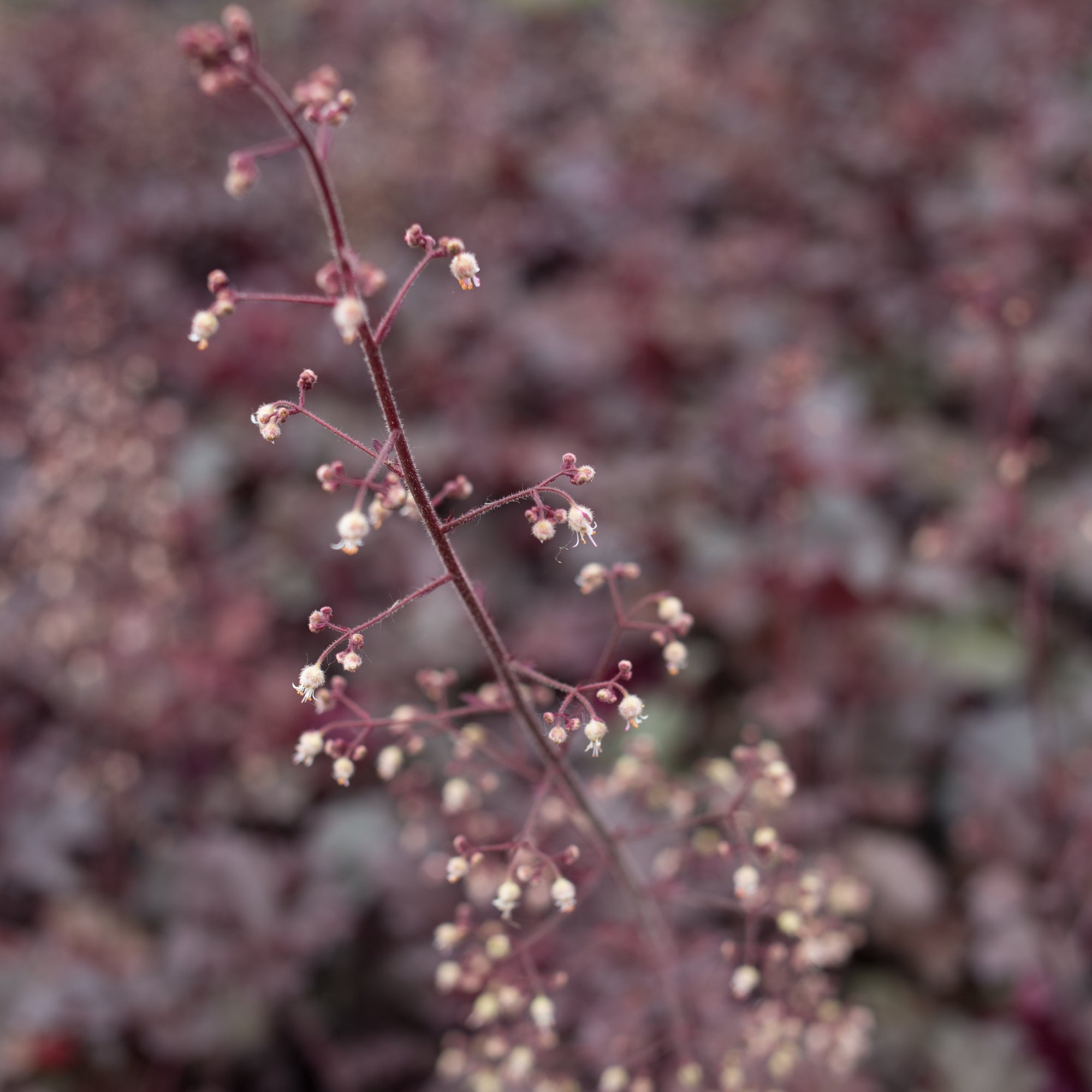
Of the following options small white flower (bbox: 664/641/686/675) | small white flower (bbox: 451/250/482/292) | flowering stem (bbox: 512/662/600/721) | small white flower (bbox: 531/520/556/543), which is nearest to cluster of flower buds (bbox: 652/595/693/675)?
small white flower (bbox: 664/641/686/675)

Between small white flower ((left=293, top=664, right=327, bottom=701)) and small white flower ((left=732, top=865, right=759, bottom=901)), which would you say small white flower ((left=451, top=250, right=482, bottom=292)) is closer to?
small white flower ((left=293, top=664, right=327, bottom=701))

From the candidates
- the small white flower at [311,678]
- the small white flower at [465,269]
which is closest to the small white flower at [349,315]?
the small white flower at [465,269]

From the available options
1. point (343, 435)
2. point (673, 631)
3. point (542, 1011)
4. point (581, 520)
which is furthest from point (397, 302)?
point (542, 1011)

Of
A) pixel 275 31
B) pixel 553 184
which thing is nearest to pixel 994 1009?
pixel 553 184

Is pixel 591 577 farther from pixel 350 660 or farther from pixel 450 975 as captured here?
pixel 450 975

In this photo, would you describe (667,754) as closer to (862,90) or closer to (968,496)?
(968,496)
